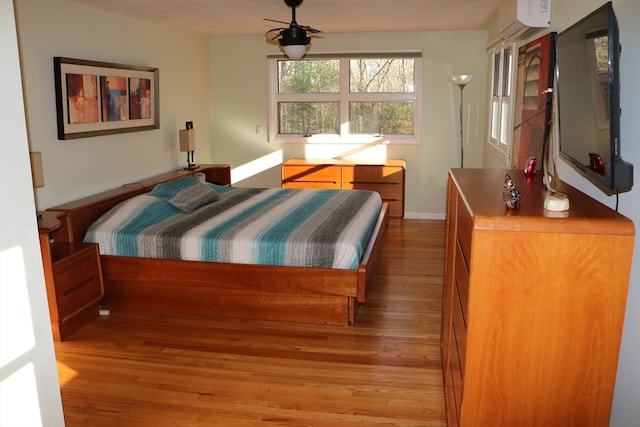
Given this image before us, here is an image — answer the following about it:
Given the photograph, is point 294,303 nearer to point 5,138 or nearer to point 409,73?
point 5,138

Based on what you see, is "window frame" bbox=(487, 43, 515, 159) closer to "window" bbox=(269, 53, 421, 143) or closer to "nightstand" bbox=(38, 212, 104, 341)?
"window" bbox=(269, 53, 421, 143)

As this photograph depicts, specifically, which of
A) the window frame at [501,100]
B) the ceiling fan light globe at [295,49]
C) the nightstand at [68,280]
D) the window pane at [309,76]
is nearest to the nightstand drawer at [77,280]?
the nightstand at [68,280]

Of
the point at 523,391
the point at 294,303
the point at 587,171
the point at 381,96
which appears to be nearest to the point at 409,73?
the point at 381,96

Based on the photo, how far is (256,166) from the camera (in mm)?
7016

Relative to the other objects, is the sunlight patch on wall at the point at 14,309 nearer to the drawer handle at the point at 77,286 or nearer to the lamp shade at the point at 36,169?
the drawer handle at the point at 77,286

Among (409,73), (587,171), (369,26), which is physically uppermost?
(369,26)

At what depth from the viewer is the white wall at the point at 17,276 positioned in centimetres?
161

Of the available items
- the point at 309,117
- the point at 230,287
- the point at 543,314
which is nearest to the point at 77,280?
the point at 230,287

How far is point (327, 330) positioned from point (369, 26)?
370 cm

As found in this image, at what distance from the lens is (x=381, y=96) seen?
661 cm

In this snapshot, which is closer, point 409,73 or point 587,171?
point 587,171

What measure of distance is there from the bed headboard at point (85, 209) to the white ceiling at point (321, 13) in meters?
1.50

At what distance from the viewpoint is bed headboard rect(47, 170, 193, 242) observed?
12.3 feet

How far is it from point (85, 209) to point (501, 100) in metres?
3.85
